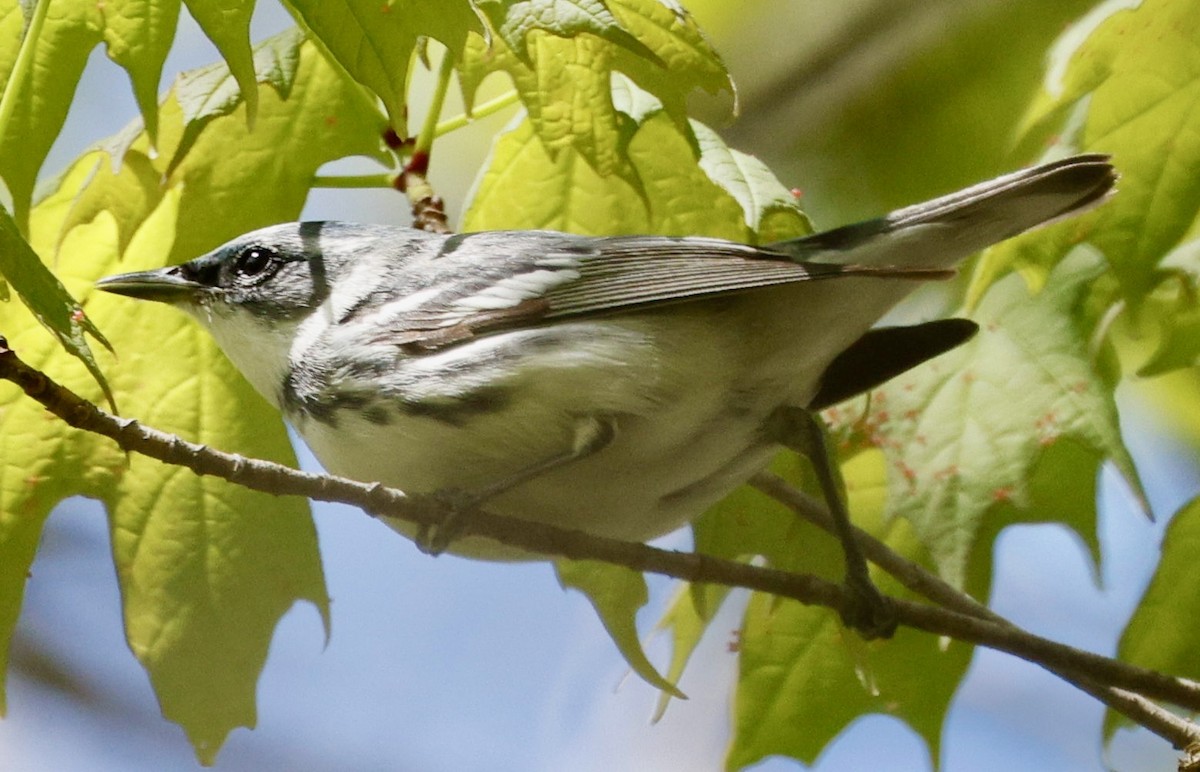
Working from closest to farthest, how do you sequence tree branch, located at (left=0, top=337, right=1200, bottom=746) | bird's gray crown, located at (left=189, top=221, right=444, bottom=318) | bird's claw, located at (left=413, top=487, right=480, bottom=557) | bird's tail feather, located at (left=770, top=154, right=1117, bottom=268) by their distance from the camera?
tree branch, located at (left=0, top=337, right=1200, bottom=746) → bird's claw, located at (left=413, top=487, right=480, bottom=557) → bird's tail feather, located at (left=770, top=154, right=1117, bottom=268) → bird's gray crown, located at (left=189, top=221, right=444, bottom=318)

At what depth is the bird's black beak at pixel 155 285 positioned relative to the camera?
6.17ft

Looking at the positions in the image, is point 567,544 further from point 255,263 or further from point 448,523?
point 255,263

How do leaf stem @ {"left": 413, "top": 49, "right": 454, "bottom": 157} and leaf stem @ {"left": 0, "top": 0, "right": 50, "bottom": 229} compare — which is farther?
leaf stem @ {"left": 413, "top": 49, "right": 454, "bottom": 157}

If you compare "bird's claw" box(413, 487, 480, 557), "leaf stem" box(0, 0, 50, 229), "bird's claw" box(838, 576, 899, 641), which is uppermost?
"leaf stem" box(0, 0, 50, 229)

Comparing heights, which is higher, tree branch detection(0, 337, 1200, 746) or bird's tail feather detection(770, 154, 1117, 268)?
bird's tail feather detection(770, 154, 1117, 268)

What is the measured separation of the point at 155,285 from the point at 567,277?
0.63 m

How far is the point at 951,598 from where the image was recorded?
177 cm

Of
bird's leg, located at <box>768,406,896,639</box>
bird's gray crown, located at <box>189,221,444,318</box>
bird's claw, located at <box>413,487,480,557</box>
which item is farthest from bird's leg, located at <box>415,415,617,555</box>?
bird's gray crown, located at <box>189,221,444,318</box>

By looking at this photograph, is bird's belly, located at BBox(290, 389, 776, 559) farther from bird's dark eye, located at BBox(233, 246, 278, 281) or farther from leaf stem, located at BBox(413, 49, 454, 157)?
leaf stem, located at BBox(413, 49, 454, 157)

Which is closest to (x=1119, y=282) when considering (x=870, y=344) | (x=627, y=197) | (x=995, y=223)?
(x=995, y=223)

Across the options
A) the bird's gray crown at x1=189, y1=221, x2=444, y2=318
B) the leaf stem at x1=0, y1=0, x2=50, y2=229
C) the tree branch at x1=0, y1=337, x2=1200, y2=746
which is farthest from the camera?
the bird's gray crown at x1=189, y1=221, x2=444, y2=318

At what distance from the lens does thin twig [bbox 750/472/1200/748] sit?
1.62 m

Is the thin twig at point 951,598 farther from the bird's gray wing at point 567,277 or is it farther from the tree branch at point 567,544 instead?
the bird's gray wing at point 567,277

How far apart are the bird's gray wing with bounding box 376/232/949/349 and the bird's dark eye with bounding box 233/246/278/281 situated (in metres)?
0.32
